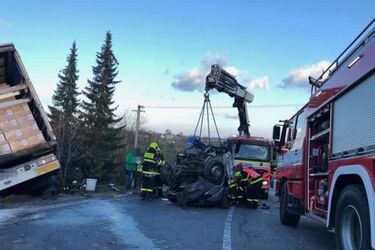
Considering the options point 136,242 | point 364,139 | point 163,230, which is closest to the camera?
point 364,139

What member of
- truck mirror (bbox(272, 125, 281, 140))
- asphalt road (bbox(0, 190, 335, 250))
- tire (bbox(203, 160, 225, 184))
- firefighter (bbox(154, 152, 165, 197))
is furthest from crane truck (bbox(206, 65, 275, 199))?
truck mirror (bbox(272, 125, 281, 140))

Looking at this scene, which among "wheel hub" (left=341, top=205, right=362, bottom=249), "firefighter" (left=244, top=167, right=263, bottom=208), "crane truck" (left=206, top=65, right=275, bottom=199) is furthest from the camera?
"crane truck" (left=206, top=65, right=275, bottom=199)

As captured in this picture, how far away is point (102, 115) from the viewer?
1715 inches

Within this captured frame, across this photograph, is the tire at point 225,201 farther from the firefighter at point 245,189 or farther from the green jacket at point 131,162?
the green jacket at point 131,162

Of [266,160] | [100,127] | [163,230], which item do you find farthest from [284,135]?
[100,127]

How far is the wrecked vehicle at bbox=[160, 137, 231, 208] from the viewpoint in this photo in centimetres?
A: 1405

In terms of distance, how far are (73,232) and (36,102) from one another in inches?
236

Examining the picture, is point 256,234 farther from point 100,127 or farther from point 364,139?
point 100,127

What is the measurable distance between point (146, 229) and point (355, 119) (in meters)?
4.68

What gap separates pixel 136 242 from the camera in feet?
26.5

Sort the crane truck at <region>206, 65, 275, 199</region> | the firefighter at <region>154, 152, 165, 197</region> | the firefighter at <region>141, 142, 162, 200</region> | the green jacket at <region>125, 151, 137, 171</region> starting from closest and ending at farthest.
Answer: the firefighter at <region>141, 142, 162, 200</region> < the firefighter at <region>154, 152, 165, 197</region> < the green jacket at <region>125, 151, 137, 171</region> < the crane truck at <region>206, 65, 275, 199</region>

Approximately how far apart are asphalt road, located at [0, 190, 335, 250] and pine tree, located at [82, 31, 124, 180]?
97.9ft

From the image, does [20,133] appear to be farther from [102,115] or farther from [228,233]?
[102,115]

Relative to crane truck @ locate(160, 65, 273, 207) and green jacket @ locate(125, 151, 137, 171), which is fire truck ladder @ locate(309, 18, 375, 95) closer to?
crane truck @ locate(160, 65, 273, 207)
